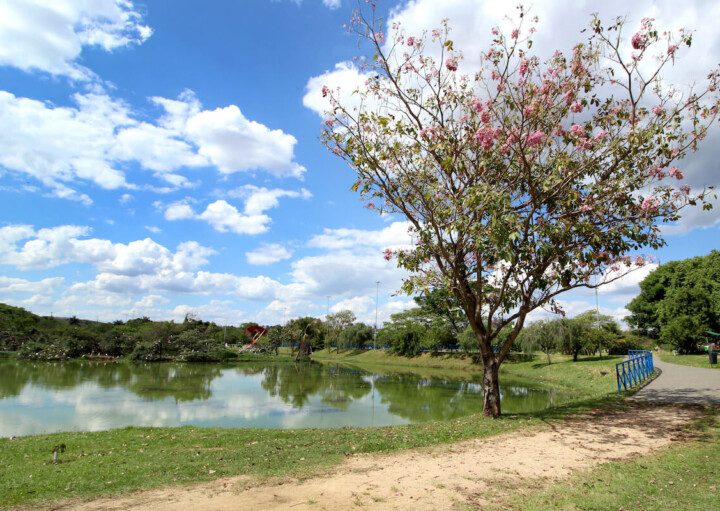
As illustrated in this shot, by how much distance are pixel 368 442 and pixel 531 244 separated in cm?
535

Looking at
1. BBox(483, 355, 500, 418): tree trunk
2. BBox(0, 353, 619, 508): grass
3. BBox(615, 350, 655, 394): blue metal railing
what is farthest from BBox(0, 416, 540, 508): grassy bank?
BBox(615, 350, 655, 394): blue metal railing

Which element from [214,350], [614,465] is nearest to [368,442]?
[614,465]

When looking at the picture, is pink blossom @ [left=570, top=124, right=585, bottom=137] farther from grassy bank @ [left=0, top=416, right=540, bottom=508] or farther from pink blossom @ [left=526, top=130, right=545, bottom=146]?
grassy bank @ [left=0, top=416, right=540, bottom=508]

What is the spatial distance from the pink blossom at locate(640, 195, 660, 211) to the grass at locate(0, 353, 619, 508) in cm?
536

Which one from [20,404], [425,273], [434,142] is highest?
[434,142]

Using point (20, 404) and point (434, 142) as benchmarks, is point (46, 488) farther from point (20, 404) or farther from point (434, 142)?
point (20, 404)

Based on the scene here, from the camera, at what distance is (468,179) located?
1072 cm

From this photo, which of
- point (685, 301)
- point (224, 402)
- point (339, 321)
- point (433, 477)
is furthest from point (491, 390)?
point (339, 321)

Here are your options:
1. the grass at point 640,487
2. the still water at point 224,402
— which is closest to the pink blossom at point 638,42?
the grass at point 640,487

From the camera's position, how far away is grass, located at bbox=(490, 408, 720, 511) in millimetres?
5348

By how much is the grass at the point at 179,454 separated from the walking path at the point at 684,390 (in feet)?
5.56

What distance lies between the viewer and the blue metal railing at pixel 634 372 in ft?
51.0

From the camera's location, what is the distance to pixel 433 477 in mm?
6477

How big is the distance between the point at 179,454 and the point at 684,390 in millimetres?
15447
